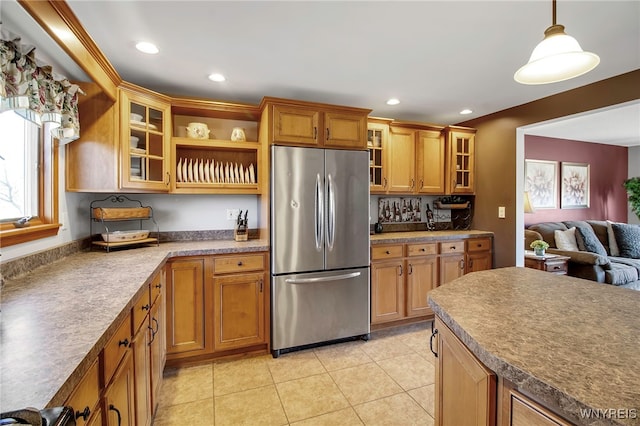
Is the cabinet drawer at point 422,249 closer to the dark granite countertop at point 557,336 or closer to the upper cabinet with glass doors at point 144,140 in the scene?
the dark granite countertop at point 557,336

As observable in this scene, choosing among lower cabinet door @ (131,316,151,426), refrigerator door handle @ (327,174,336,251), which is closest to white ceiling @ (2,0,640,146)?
refrigerator door handle @ (327,174,336,251)

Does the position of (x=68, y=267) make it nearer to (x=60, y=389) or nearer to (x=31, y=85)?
(x=31, y=85)

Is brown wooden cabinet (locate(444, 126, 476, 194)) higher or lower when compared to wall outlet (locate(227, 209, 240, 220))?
higher

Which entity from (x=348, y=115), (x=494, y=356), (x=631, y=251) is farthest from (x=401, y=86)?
(x=631, y=251)

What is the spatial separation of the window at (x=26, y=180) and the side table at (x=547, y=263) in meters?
4.56

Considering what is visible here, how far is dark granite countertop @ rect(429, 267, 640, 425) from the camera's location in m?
→ 0.63

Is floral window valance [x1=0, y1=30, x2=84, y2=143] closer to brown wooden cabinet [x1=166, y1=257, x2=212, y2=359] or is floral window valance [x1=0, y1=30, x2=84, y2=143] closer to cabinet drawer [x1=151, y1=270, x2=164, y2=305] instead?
cabinet drawer [x1=151, y1=270, x2=164, y2=305]

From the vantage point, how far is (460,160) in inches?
147

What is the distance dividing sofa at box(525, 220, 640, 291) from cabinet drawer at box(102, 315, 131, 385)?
4805mm

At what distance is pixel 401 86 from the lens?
269 centimetres

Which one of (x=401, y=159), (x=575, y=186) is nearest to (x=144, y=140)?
(x=401, y=159)

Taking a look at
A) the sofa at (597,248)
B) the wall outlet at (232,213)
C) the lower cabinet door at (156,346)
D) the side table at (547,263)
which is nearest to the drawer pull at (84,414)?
the lower cabinet door at (156,346)

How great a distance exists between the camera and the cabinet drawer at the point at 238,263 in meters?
2.42

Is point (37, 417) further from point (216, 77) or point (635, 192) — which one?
point (635, 192)
